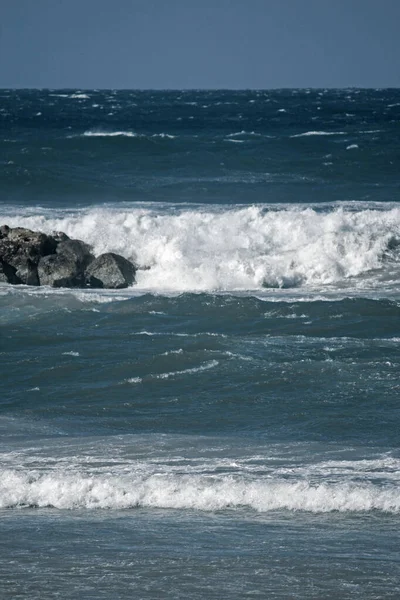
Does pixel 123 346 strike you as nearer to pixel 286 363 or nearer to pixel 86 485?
pixel 286 363

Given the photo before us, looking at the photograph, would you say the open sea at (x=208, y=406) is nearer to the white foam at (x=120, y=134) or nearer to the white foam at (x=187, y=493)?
the white foam at (x=187, y=493)

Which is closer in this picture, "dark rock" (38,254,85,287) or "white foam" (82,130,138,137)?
"dark rock" (38,254,85,287)

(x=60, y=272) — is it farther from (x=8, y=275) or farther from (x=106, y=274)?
(x=8, y=275)

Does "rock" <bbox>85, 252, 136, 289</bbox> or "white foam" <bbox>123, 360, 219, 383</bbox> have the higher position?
"rock" <bbox>85, 252, 136, 289</bbox>

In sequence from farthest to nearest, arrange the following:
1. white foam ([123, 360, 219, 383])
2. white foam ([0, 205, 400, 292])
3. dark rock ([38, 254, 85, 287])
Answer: white foam ([0, 205, 400, 292]) → dark rock ([38, 254, 85, 287]) → white foam ([123, 360, 219, 383])

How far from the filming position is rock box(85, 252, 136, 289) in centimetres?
2067

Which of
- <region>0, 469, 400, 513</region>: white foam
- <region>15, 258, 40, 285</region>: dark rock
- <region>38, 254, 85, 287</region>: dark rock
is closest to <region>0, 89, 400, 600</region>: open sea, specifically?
→ <region>0, 469, 400, 513</region>: white foam

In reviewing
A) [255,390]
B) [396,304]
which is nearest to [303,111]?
[396,304]

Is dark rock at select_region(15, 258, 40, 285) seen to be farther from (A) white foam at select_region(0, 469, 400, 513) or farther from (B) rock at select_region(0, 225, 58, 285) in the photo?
(A) white foam at select_region(0, 469, 400, 513)

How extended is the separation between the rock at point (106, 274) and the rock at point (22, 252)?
109 centimetres

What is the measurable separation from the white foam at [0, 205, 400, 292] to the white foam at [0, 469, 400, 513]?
11275 mm

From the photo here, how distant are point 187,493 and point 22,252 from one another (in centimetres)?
1223

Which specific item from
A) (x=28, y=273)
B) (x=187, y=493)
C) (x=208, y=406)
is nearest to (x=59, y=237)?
(x=28, y=273)

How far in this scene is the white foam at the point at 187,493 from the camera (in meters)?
9.43
